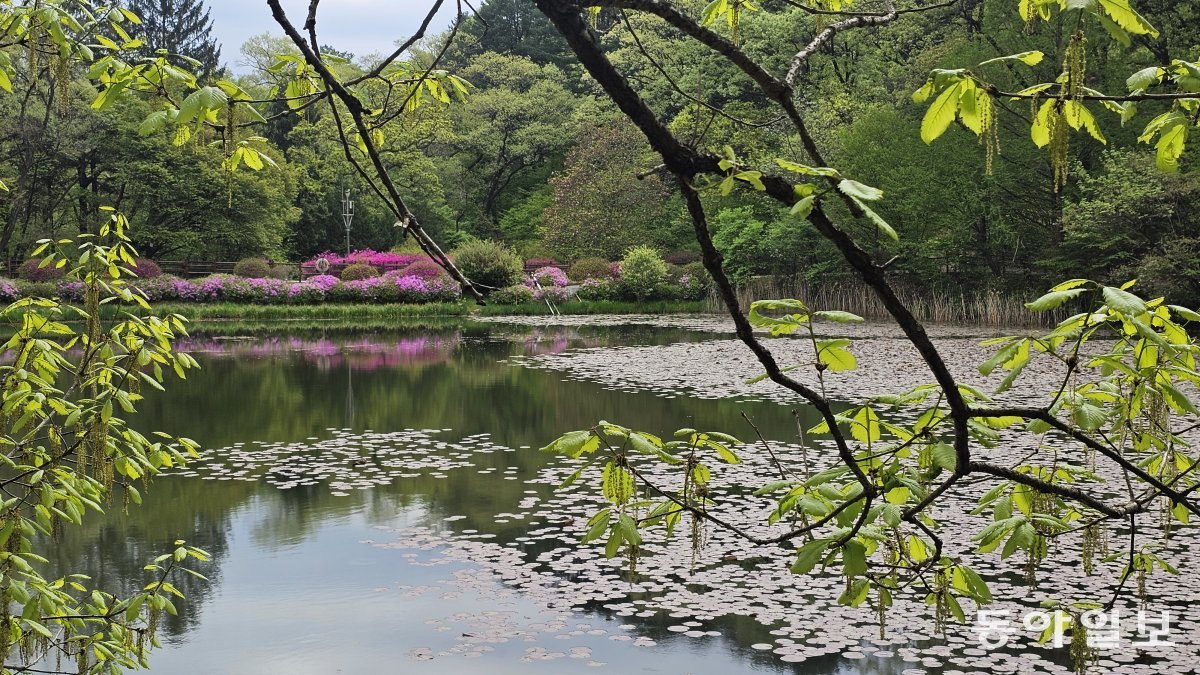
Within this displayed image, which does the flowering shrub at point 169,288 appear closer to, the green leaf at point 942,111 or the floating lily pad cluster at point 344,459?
the floating lily pad cluster at point 344,459

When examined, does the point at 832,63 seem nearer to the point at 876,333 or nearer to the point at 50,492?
the point at 876,333

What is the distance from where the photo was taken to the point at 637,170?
854 inches

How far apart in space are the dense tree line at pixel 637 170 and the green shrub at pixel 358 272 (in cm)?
313

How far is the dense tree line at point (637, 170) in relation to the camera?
1700cm

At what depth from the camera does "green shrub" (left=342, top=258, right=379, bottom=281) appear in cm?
2714

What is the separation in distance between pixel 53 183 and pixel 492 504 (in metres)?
24.6

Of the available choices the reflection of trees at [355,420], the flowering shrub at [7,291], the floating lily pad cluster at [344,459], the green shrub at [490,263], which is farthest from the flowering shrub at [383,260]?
the floating lily pad cluster at [344,459]

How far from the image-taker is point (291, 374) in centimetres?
1389

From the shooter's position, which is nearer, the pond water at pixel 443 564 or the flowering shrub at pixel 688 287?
the pond water at pixel 443 564

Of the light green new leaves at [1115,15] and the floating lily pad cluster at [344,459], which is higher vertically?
the light green new leaves at [1115,15]

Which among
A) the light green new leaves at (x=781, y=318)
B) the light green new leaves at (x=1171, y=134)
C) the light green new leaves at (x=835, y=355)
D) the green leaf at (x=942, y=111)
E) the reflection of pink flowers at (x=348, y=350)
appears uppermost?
the light green new leaves at (x=1171, y=134)

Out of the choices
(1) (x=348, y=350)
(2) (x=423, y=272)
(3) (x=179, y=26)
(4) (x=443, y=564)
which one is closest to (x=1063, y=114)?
(4) (x=443, y=564)

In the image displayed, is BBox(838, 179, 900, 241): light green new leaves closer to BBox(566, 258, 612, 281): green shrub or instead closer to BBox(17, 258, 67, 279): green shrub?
BBox(17, 258, 67, 279): green shrub

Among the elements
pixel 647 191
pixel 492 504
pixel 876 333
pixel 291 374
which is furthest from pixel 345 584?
pixel 647 191
